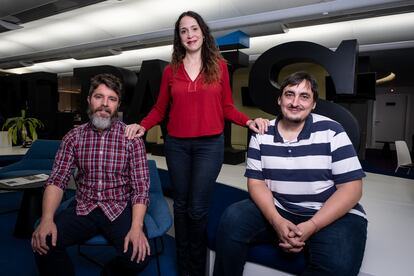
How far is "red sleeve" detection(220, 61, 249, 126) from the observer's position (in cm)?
184

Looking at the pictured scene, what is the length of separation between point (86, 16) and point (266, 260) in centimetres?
525

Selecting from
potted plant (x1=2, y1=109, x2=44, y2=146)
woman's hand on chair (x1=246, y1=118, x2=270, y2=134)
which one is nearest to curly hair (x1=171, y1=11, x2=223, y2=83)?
woman's hand on chair (x1=246, y1=118, x2=270, y2=134)

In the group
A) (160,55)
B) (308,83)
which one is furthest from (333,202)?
(160,55)

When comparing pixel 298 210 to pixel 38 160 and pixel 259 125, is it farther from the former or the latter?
pixel 38 160

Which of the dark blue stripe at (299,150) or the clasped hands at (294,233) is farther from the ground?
the dark blue stripe at (299,150)

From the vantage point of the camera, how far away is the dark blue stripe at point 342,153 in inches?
57.8

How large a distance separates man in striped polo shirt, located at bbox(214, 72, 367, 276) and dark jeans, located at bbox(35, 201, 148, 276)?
0.51 meters

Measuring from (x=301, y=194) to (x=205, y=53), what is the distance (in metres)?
0.99

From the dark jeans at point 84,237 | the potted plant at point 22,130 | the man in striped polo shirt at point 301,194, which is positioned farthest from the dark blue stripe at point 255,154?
the potted plant at point 22,130

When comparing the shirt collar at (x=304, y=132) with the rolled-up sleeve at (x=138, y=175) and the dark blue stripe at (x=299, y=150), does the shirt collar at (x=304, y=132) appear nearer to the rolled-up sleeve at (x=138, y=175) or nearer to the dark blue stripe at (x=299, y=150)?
the dark blue stripe at (x=299, y=150)

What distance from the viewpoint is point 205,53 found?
1806 millimetres

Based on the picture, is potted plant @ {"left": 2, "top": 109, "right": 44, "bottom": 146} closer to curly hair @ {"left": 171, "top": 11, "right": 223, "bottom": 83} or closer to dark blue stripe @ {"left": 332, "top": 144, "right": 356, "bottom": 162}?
curly hair @ {"left": 171, "top": 11, "right": 223, "bottom": 83}

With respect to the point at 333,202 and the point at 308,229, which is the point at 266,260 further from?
the point at 333,202

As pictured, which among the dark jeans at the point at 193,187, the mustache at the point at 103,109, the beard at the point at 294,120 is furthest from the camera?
the mustache at the point at 103,109
